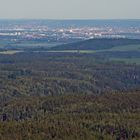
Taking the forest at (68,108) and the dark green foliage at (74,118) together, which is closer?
the dark green foliage at (74,118)

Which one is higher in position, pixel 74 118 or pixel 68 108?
pixel 74 118

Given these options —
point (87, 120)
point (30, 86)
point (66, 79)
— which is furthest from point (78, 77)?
point (87, 120)

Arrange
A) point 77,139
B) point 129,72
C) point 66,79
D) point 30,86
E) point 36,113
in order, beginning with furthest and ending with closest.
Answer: point 129,72 < point 66,79 < point 30,86 < point 36,113 < point 77,139

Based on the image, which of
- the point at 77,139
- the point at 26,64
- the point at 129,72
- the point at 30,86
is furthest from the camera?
the point at 26,64

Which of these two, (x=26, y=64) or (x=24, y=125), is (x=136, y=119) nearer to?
(x=24, y=125)

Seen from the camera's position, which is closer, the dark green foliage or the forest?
the dark green foliage

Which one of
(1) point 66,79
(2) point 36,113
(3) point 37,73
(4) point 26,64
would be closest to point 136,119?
(2) point 36,113

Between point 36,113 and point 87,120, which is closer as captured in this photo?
point 87,120

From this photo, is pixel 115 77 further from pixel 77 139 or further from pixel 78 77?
pixel 77 139

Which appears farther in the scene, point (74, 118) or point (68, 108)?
point (68, 108)
